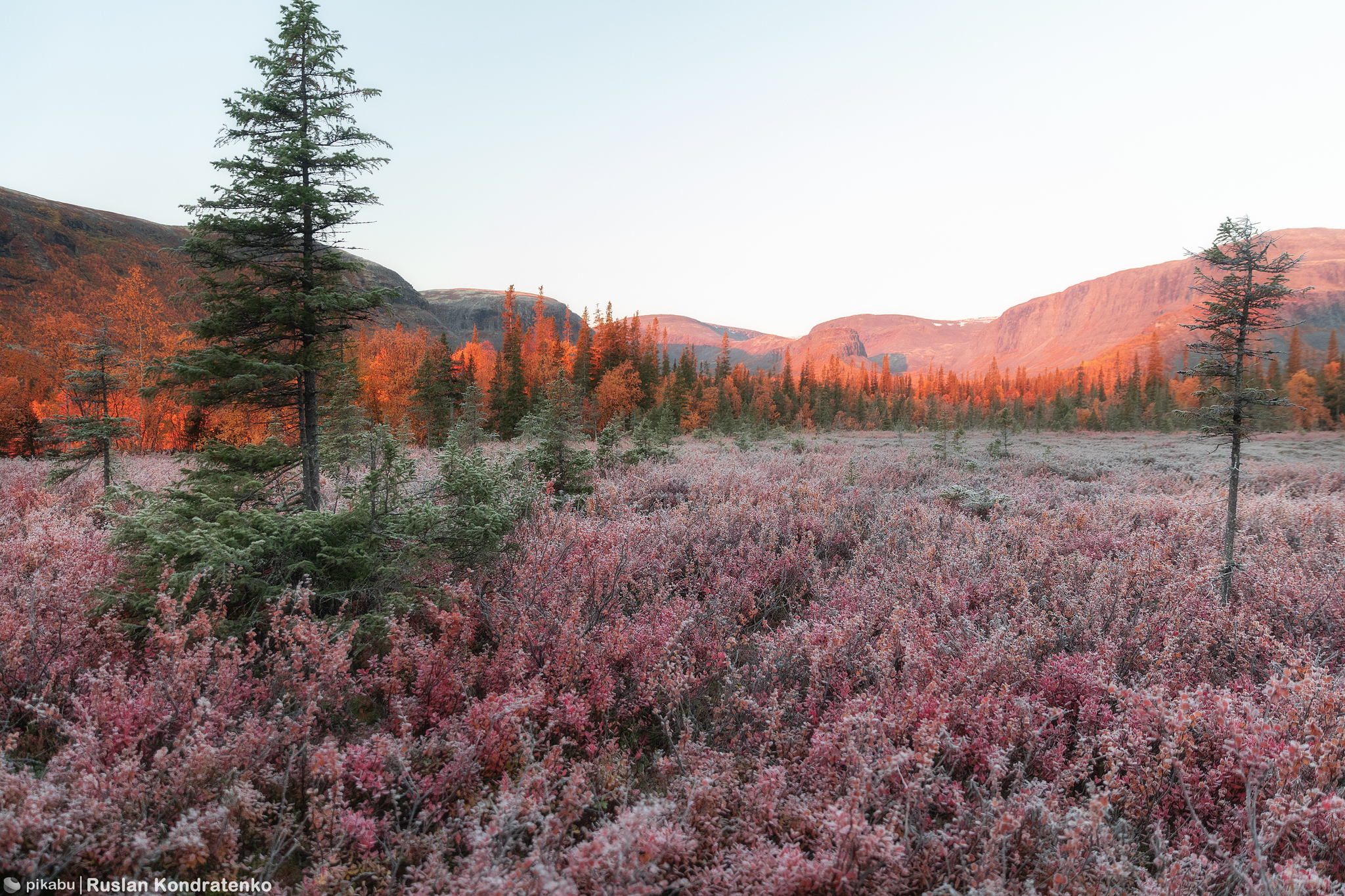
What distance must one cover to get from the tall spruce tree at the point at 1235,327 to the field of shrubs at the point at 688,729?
1608 mm

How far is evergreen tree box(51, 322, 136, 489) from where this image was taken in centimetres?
876

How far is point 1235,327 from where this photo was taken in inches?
228

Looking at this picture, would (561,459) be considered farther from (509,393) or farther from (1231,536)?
(509,393)

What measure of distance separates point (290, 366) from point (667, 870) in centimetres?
689

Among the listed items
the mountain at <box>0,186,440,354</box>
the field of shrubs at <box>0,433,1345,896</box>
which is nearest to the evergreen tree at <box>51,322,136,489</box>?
the field of shrubs at <box>0,433,1345,896</box>

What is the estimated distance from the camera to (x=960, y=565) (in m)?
6.29

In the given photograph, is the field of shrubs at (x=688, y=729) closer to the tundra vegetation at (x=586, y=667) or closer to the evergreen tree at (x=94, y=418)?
the tundra vegetation at (x=586, y=667)

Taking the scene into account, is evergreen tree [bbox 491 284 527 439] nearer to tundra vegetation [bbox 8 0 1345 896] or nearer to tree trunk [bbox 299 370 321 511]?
tundra vegetation [bbox 8 0 1345 896]

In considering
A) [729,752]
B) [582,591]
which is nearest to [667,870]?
[729,752]

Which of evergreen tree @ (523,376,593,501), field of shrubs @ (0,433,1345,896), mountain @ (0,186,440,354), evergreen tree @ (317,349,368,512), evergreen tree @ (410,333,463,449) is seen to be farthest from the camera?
mountain @ (0,186,440,354)

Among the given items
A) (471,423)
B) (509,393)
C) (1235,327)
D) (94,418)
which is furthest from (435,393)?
(1235,327)

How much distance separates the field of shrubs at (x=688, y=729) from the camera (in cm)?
237

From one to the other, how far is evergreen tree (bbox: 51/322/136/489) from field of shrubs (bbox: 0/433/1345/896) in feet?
12.3

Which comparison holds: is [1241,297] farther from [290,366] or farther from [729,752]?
[290,366]
